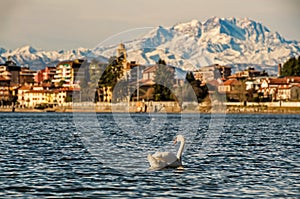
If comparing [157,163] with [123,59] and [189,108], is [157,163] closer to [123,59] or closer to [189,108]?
[123,59]

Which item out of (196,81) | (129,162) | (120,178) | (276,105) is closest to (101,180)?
(120,178)

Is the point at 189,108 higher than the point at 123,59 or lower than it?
lower

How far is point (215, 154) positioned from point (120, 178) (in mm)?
12398

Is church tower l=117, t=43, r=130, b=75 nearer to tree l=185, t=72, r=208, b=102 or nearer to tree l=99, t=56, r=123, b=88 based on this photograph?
tree l=99, t=56, r=123, b=88

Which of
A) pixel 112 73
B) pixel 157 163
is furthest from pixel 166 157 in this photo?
pixel 112 73

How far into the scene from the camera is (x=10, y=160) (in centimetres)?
3356

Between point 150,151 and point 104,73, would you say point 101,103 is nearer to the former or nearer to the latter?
point 104,73

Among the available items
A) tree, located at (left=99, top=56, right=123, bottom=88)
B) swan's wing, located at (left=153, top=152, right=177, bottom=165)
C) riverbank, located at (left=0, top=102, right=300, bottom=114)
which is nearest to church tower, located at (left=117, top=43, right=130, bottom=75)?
tree, located at (left=99, top=56, right=123, bottom=88)

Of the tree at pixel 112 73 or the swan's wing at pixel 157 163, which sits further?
the tree at pixel 112 73

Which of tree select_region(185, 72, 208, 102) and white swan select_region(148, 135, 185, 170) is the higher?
tree select_region(185, 72, 208, 102)

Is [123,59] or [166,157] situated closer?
[166,157]

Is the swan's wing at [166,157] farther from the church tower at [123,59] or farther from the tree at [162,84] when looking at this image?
the church tower at [123,59]

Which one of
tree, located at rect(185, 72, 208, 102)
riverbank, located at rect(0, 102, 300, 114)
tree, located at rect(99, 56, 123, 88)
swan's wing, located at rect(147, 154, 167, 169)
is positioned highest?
tree, located at rect(99, 56, 123, 88)

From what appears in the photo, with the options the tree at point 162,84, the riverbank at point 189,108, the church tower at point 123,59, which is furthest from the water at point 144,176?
the church tower at point 123,59
